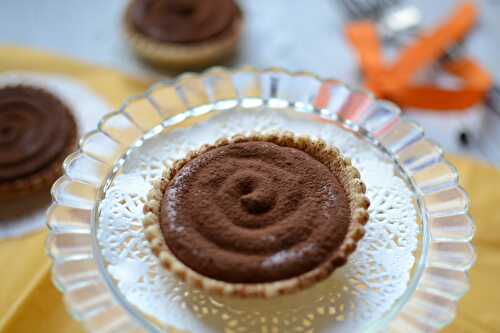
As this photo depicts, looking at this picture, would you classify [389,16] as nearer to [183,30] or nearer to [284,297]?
[183,30]

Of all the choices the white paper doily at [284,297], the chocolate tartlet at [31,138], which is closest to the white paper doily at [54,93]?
the chocolate tartlet at [31,138]

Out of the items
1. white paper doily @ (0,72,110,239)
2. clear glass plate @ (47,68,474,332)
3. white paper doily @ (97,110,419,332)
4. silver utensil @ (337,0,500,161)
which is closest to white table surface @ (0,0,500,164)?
silver utensil @ (337,0,500,161)

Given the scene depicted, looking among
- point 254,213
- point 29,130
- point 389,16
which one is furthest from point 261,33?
point 254,213

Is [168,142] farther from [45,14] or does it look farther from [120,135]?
[45,14]

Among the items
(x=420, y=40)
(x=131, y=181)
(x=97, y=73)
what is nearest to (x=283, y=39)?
(x=420, y=40)

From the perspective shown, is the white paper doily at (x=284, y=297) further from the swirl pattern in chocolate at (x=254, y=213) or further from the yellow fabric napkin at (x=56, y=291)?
the yellow fabric napkin at (x=56, y=291)

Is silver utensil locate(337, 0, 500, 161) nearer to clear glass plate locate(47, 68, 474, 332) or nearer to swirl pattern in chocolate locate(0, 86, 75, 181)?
clear glass plate locate(47, 68, 474, 332)

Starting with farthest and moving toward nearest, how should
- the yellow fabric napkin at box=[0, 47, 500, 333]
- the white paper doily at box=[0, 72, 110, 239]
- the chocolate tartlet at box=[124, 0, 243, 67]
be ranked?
the chocolate tartlet at box=[124, 0, 243, 67]
the white paper doily at box=[0, 72, 110, 239]
the yellow fabric napkin at box=[0, 47, 500, 333]
